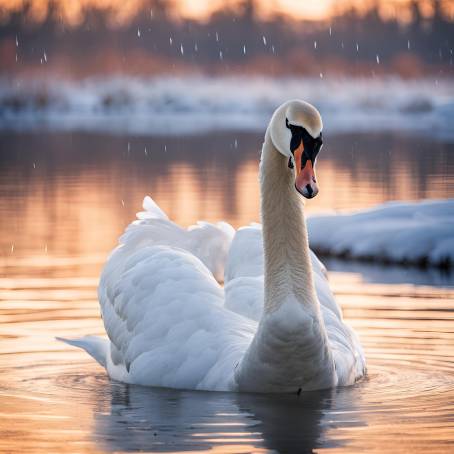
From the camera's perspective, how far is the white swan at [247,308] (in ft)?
25.1

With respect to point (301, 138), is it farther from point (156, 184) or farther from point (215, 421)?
point (156, 184)

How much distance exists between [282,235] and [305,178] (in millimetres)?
944

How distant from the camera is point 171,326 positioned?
27.4ft

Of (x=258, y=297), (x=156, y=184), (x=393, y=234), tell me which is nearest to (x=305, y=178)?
(x=258, y=297)

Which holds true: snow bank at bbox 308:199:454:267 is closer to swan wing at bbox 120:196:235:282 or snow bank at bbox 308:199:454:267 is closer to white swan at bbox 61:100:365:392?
swan wing at bbox 120:196:235:282

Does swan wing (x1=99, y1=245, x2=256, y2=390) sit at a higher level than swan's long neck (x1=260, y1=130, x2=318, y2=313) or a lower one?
lower

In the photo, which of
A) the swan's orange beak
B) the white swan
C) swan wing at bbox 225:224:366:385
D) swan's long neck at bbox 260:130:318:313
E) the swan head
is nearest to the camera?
the swan's orange beak

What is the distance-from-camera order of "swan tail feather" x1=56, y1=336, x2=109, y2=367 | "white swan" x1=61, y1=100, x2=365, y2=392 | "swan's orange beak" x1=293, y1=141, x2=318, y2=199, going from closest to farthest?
"swan's orange beak" x1=293, y1=141, x2=318, y2=199, "white swan" x1=61, y1=100, x2=365, y2=392, "swan tail feather" x1=56, y1=336, x2=109, y2=367

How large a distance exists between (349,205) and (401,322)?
10.2m

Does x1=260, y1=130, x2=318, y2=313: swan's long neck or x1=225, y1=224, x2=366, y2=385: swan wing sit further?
x1=225, y1=224, x2=366, y2=385: swan wing

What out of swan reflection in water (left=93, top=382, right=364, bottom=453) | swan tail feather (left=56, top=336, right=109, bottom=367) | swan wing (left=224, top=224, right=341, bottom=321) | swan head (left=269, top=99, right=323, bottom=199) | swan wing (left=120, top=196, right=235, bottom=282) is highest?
swan head (left=269, top=99, right=323, bottom=199)

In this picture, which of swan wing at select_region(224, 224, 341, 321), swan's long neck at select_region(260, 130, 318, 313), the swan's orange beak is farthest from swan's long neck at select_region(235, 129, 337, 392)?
swan wing at select_region(224, 224, 341, 321)

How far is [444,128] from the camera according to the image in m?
57.3

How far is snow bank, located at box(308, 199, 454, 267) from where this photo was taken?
1386 centimetres
